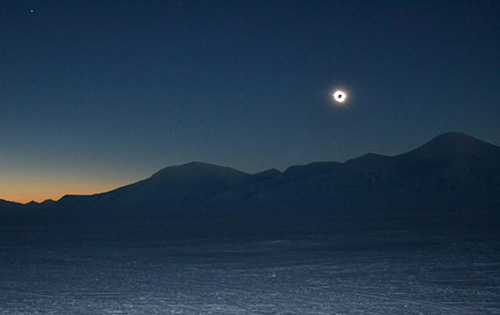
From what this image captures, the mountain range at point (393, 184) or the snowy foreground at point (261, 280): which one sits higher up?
the mountain range at point (393, 184)

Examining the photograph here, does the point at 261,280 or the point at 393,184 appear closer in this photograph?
the point at 261,280

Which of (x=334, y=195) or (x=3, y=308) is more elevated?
(x=334, y=195)

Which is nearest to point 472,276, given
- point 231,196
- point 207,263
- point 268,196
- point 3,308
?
point 207,263

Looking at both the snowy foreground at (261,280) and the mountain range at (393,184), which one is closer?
the snowy foreground at (261,280)

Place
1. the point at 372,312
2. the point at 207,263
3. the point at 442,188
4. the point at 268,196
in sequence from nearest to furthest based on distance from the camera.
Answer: the point at 372,312, the point at 207,263, the point at 442,188, the point at 268,196

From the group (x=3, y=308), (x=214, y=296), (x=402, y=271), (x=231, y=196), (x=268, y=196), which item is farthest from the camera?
(x=231, y=196)

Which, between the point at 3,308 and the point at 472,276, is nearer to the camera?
the point at 3,308

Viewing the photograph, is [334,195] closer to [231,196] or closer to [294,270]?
[231,196]

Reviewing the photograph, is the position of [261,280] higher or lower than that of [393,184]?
lower
